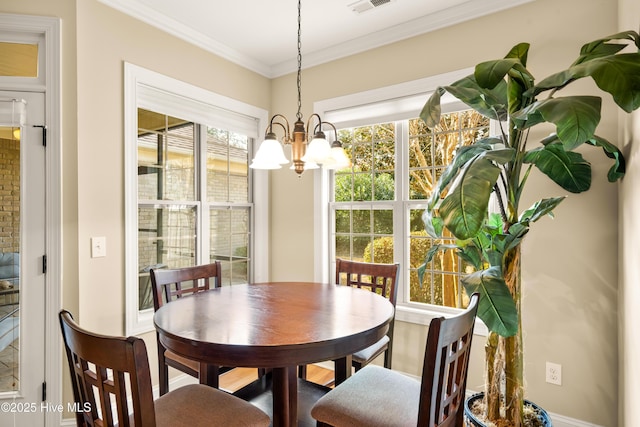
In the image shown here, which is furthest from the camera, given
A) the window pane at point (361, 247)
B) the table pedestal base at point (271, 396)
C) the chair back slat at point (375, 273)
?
the window pane at point (361, 247)

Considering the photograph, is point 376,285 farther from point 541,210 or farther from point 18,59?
point 18,59

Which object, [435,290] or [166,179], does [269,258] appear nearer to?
[166,179]

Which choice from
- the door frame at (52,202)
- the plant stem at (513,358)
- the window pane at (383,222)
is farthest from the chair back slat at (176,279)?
the plant stem at (513,358)

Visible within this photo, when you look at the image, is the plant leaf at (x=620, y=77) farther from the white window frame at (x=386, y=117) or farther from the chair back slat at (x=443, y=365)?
the white window frame at (x=386, y=117)

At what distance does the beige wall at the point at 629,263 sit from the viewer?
1461 millimetres

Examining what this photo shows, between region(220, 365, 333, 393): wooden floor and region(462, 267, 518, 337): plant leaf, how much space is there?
1.68 metres

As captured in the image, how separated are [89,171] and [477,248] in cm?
242

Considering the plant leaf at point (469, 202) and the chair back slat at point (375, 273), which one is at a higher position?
the plant leaf at point (469, 202)

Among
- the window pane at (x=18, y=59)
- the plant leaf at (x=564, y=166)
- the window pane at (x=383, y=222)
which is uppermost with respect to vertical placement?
the window pane at (x=18, y=59)

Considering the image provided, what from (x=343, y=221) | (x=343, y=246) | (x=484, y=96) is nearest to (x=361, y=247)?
(x=343, y=246)

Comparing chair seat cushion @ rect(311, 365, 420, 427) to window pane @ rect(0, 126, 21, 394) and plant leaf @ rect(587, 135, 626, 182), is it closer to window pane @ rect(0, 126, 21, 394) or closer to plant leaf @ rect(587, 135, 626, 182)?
plant leaf @ rect(587, 135, 626, 182)

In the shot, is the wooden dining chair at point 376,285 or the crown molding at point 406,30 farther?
the crown molding at point 406,30

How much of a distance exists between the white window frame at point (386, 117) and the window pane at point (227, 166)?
2.58 ft

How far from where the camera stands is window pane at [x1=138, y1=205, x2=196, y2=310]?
2.69 meters
